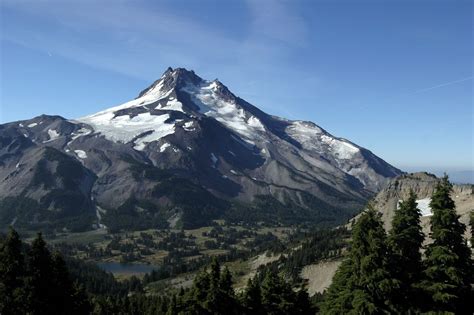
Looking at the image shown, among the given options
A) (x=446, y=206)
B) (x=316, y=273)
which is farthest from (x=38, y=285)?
(x=316, y=273)

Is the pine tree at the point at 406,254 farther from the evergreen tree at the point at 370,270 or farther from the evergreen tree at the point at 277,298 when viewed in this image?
the evergreen tree at the point at 277,298

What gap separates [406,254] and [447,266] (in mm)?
3797

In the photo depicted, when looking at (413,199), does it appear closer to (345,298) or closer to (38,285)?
(345,298)

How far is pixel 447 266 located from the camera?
4428 centimetres

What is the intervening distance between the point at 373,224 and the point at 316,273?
131751 millimetres

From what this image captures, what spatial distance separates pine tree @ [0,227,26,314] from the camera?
42.2 metres

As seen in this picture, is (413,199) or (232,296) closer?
(413,199)

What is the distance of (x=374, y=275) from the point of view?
41531mm

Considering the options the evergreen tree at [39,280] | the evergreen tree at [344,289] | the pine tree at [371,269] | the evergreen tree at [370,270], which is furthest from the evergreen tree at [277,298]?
the evergreen tree at [39,280]

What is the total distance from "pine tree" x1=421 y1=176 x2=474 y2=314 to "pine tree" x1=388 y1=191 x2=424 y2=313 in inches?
42.3

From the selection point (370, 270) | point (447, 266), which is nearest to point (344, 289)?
point (370, 270)

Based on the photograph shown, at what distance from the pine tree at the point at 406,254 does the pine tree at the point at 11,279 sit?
110 feet

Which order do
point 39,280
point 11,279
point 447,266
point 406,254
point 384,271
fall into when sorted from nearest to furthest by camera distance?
1. point 384,271
2. point 11,279
3. point 39,280
4. point 447,266
5. point 406,254

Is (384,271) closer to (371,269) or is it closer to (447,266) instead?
(371,269)
